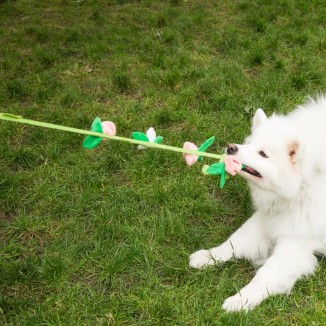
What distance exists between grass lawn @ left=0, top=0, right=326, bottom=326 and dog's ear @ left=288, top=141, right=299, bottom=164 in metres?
0.76

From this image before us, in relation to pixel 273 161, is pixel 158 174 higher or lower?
lower

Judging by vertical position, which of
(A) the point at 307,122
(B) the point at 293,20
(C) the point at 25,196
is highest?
(A) the point at 307,122

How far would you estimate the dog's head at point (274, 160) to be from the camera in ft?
7.84

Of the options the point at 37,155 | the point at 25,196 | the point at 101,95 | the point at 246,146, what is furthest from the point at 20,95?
the point at 246,146

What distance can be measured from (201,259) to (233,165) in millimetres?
741

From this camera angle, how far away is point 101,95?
480 centimetres

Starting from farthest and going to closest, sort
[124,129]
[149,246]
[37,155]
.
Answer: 1. [124,129]
2. [37,155]
3. [149,246]

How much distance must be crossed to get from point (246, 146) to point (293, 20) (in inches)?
Result: 167

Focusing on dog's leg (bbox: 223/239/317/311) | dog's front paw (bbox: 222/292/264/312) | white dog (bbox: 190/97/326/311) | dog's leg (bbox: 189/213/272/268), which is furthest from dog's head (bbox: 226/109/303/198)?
dog's front paw (bbox: 222/292/264/312)

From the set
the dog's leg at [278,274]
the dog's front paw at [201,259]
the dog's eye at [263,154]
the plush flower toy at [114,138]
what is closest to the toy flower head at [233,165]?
the plush flower toy at [114,138]

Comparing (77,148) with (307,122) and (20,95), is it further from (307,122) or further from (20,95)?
(307,122)

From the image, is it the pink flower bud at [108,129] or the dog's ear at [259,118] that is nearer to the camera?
the pink flower bud at [108,129]

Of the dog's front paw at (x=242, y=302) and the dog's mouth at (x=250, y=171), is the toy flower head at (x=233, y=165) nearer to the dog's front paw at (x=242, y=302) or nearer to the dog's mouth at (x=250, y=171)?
the dog's mouth at (x=250, y=171)

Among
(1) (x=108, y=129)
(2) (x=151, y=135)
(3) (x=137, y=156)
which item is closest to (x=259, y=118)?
(2) (x=151, y=135)
